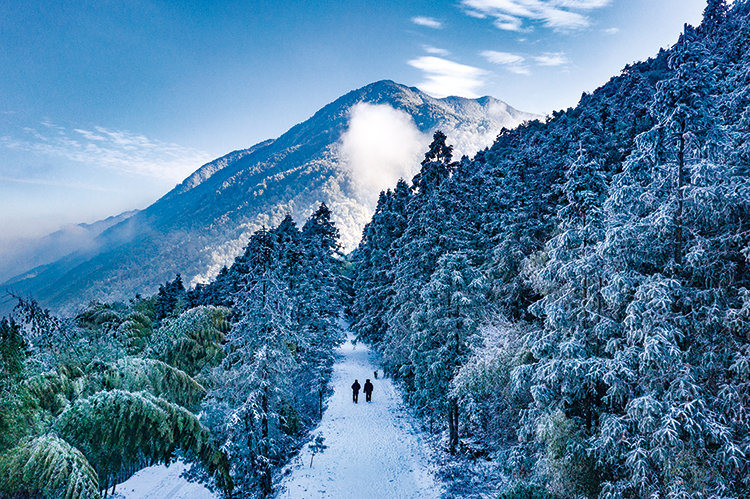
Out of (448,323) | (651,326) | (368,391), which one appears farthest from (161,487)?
(651,326)

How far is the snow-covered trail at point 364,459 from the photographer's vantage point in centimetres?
1350

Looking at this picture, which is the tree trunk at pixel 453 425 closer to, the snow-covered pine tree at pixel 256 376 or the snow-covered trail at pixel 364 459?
the snow-covered trail at pixel 364 459

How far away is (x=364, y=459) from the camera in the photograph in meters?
15.6

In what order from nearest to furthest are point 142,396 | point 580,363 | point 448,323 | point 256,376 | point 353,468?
point 142,396 < point 580,363 < point 256,376 < point 448,323 < point 353,468

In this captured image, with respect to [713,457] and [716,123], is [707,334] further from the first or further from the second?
[716,123]

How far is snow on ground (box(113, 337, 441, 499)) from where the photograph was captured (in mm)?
13552

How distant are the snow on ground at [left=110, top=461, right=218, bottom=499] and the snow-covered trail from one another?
13.8ft

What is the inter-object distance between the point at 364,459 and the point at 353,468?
820mm

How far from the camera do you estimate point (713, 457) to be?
20.0ft

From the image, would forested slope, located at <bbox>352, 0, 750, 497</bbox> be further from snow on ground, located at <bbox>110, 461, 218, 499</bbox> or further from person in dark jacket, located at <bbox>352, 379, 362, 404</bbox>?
snow on ground, located at <bbox>110, 461, 218, 499</bbox>

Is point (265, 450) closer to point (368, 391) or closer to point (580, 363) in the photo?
point (368, 391)

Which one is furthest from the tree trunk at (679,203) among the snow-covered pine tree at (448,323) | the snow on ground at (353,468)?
the snow on ground at (353,468)

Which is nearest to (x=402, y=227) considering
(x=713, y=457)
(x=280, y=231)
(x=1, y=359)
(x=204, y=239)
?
(x=280, y=231)

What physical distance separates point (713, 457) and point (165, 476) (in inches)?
825
